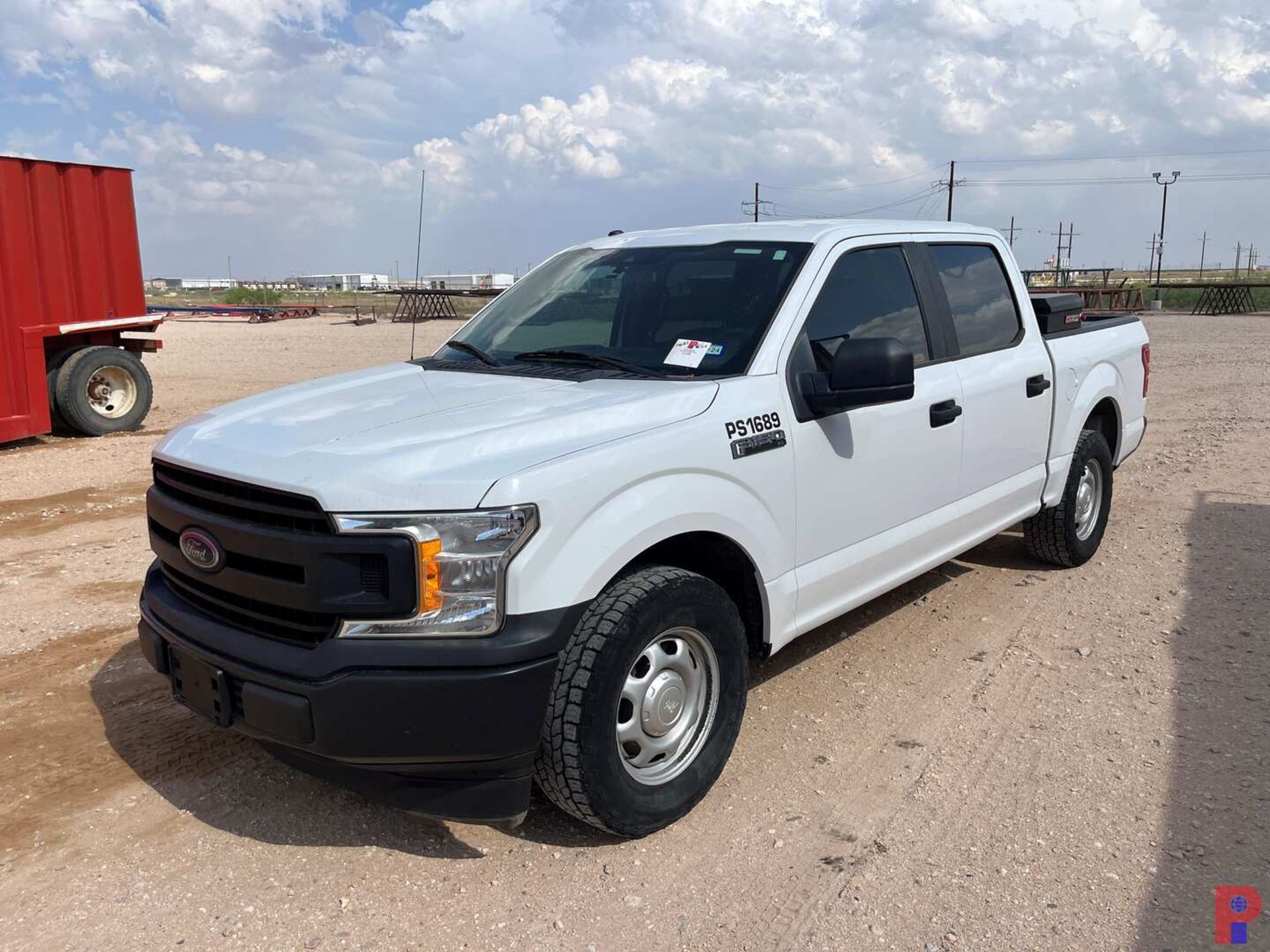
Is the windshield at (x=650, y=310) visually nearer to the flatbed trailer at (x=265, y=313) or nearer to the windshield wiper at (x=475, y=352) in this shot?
the windshield wiper at (x=475, y=352)

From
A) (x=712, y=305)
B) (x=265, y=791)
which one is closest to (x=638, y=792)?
(x=265, y=791)

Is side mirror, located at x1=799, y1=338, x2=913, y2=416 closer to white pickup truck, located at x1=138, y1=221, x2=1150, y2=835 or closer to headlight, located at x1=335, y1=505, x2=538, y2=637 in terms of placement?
white pickup truck, located at x1=138, y1=221, x2=1150, y2=835

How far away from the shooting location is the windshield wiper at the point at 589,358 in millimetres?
3777

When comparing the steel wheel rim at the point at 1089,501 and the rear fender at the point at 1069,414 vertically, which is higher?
the rear fender at the point at 1069,414

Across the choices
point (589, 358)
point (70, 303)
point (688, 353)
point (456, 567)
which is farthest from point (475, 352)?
point (70, 303)

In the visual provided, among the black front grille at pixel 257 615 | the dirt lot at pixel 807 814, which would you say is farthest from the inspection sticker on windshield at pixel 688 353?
the black front grille at pixel 257 615

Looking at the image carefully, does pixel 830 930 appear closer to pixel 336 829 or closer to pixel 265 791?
pixel 336 829

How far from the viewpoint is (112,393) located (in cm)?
1171

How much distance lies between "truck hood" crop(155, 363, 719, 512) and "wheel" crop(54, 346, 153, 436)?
331 inches

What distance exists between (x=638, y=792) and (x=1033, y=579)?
362cm

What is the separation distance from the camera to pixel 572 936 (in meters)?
2.84

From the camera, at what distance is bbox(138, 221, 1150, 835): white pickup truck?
276cm

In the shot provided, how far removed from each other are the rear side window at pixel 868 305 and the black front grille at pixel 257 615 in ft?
6.72

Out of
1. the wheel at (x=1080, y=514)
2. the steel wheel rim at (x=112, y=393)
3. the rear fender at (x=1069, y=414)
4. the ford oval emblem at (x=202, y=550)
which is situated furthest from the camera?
the steel wheel rim at (x=112, y=393)
